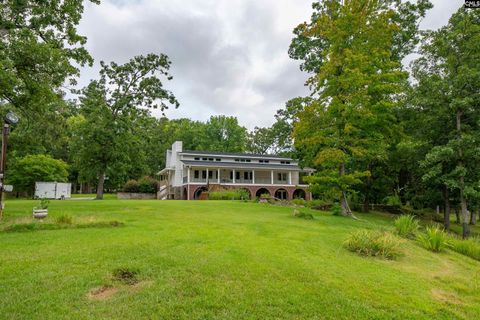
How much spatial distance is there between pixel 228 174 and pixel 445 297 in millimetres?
34366

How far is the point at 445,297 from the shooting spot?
546 cm

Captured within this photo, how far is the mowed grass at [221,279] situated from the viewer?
4.27m

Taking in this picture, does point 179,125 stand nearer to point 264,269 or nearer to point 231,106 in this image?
point 231,106

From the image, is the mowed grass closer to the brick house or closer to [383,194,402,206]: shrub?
[383,194,402,206]: shrub

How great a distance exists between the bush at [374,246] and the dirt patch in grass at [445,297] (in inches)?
88.9

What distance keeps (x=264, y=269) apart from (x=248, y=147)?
187ft

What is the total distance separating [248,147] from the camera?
206 ft

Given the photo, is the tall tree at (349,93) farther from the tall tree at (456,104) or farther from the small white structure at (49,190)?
the small white structure at (49,190)

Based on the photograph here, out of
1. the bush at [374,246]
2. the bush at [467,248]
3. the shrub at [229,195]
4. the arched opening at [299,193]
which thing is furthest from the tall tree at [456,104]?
the arched opening at [299,193]

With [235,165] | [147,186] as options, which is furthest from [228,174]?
[147,186]

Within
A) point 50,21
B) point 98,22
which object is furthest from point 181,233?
point 98,22

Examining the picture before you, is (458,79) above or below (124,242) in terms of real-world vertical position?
above

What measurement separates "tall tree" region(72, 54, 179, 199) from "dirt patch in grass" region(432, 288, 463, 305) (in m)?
26.6

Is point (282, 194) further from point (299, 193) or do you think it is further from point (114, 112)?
point (114, 112)
